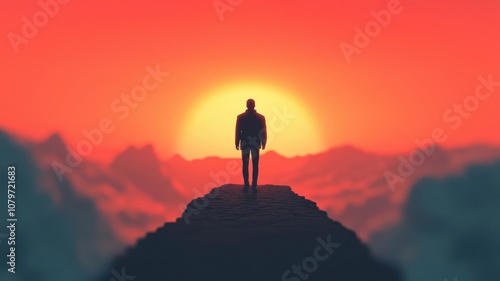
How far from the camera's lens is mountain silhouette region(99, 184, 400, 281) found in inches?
250

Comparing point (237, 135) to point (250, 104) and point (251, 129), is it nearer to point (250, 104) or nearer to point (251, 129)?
point (251, 129)

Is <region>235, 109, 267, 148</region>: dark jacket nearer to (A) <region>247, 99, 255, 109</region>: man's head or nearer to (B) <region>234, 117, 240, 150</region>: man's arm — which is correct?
(B) <region>234, 117, 240, 150</region>: man's arm

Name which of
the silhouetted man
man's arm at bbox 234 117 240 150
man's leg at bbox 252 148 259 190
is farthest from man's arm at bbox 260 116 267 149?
man's arm at bbox 234 117 240 150

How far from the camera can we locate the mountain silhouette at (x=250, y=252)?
634 cm

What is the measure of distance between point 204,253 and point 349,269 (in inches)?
79.3

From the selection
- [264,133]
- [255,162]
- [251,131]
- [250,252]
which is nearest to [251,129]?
[251,131]

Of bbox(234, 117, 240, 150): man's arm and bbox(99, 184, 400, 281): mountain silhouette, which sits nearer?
bbox(99, 184, 400, 281): mountain silhouette

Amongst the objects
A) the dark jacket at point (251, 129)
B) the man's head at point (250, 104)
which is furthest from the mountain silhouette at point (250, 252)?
the man's head at point (250, 104)

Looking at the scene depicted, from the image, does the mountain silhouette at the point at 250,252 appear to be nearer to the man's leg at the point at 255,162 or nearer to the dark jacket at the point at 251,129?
the dark jacket at the point at 251,129

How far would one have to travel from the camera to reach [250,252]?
694 centimetres

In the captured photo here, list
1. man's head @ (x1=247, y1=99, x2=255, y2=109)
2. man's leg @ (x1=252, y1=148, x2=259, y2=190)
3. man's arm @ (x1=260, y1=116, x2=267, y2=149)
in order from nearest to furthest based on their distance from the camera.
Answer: man's head @ (x1=247, y1=99, x2=255, y2=109)
man's arm @ (x1=260, y1=116, x2=267, y2=149)
man's leg @ (x1=252, y1=148, x2=259, y2=190)

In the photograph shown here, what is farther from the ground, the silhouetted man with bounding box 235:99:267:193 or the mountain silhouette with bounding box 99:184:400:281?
the silhouetted man with bounding box 235:99:267:193

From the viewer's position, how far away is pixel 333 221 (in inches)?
385

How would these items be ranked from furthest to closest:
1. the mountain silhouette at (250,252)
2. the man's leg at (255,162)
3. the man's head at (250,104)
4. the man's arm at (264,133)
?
1. the man's leg at (255,162)
2. the man's arm at (264,133)
3. the man's head at (250,104)
4. the mountain silhouette at (250,252)
